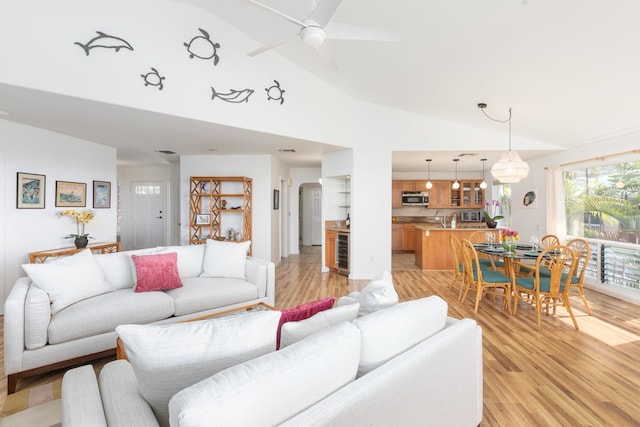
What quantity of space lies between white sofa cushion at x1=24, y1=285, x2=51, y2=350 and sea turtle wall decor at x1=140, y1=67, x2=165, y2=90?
7.67ft

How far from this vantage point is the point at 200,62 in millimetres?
3686

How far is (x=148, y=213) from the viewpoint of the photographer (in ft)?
24.9

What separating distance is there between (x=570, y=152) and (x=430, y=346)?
18.0ft

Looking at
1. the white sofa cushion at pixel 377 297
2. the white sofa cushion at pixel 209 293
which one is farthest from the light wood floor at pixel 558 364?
the white sofa cushion at pixel 377 297

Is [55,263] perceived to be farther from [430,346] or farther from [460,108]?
[460,108]

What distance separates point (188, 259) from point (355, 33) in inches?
115

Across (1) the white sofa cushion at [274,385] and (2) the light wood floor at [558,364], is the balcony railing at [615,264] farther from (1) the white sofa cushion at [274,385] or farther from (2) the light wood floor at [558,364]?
(1) the white sofa cushion at [274,385]

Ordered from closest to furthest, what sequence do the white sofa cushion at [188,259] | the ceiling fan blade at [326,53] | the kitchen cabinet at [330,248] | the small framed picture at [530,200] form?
1. the ceiling fan blade at [326,53]
2. the white sofa cushion at [188,259]
3. the small framed picture at [530,200]
4. the kitchen cabinet at [330,248]

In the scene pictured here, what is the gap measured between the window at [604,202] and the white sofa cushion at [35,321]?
Result: 6.70 m

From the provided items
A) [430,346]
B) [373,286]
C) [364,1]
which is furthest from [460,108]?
[430,346]

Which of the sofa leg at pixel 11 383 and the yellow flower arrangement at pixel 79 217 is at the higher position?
the yellow flower arrangement at pixel 79 217

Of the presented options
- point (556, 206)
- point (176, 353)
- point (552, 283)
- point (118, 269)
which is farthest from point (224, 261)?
point (556, 206)

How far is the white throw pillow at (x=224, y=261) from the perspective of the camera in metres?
3.49

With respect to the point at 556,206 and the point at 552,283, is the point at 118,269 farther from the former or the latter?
the point at 556,206
